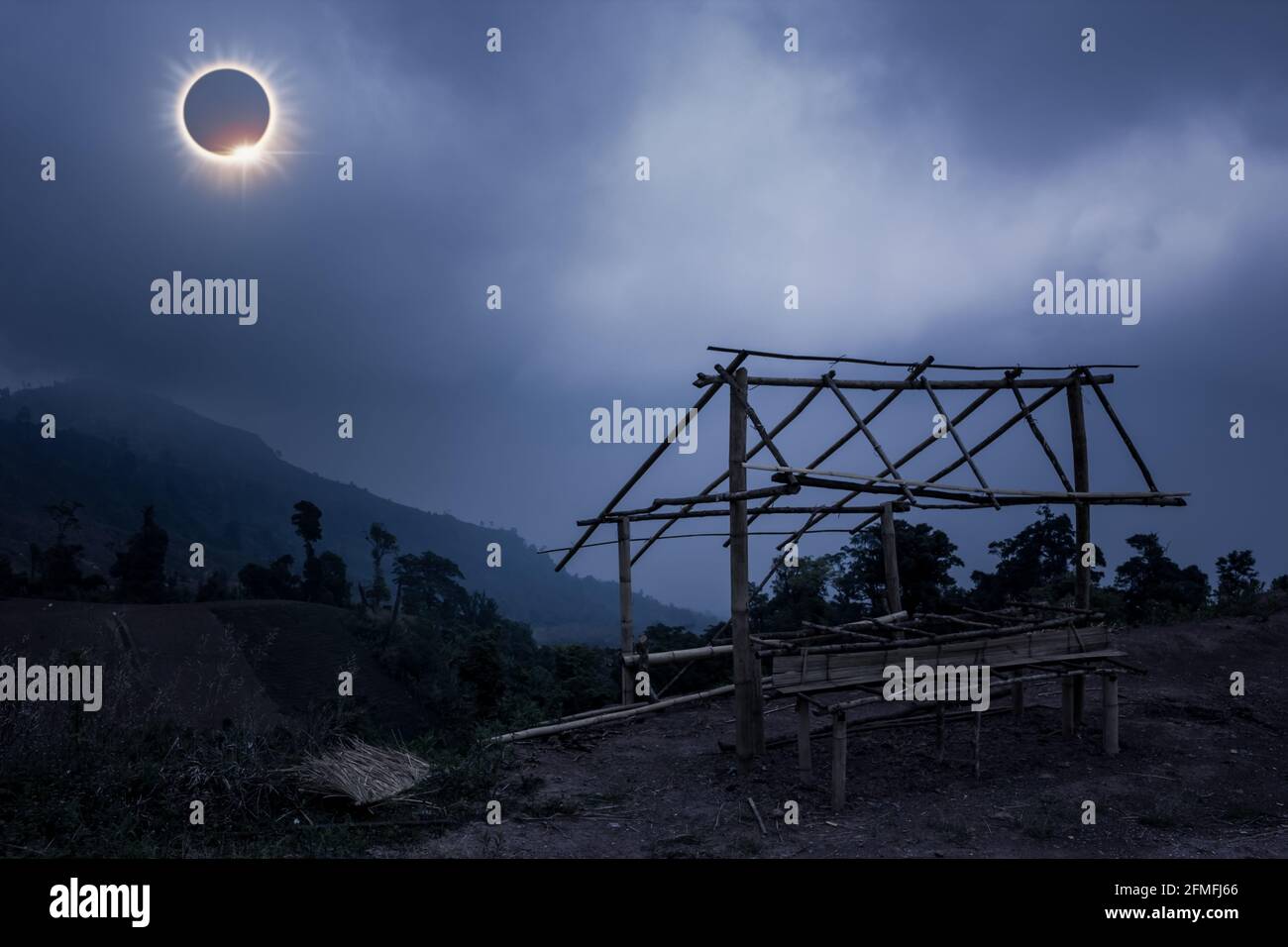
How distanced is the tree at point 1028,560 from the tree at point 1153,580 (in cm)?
174

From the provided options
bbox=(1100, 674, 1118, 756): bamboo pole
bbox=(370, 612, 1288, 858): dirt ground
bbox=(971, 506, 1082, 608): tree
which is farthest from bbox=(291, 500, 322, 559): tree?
bbox=(1100, 674, 1118, 756): bamboo pole

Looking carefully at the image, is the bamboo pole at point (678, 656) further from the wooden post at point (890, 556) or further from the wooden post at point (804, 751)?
the wooden post at point (804, 751)

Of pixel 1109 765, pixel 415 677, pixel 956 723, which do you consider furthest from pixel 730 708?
pixel 415 677

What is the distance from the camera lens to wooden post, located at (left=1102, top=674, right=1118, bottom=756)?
33.1 ft

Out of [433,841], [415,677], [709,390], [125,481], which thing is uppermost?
[125,481]

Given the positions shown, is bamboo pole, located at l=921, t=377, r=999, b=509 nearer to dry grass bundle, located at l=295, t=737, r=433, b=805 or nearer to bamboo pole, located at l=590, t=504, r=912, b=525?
bamboo pole, located at l=590, t=504, r=912, b=525

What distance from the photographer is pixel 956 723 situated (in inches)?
457

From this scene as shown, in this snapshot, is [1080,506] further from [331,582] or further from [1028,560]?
[331,582]

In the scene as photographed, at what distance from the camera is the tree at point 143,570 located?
47.9m

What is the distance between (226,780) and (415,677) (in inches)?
1419

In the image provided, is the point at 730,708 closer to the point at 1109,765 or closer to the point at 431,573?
the point at 1109,765

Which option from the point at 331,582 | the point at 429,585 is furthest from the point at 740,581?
the point at 331,582

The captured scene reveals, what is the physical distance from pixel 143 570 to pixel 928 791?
1970 inches

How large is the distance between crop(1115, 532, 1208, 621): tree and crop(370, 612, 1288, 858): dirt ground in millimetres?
11555
